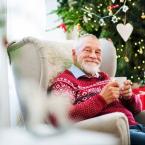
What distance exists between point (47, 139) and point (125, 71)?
6.02 feet

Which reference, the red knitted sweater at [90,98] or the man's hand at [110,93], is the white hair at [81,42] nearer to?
the red knitted sweater at [90,98]

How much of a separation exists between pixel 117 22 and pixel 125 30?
0.58 feet

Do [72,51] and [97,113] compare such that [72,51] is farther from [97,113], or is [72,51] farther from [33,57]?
[97,113]

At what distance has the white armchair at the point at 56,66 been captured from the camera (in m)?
0.95

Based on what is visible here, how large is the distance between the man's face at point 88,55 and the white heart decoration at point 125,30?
0.94 metres

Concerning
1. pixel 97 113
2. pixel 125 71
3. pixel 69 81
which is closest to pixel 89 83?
pixel 69 81

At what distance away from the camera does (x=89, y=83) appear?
1518mm

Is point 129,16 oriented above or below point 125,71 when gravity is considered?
above

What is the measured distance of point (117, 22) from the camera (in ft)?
8.47

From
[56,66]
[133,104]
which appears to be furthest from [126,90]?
[56,66]

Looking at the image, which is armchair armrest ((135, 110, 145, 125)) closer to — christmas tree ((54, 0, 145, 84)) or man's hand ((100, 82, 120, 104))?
man's hand ((100, 82, 120, 104))

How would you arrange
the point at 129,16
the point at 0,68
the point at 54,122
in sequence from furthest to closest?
the point at 129,16
the point at 54,122
the point at 0,68

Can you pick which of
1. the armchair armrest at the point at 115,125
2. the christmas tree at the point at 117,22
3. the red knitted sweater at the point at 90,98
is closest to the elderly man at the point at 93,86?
the red knitted sweater at the point at 90,98

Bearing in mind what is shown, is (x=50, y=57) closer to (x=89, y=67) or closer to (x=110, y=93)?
(x=89, y=67)
